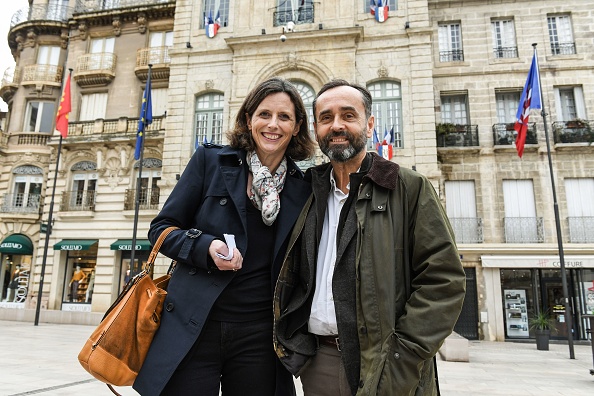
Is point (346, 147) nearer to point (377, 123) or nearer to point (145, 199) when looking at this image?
point (377, 123)

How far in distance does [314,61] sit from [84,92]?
1356 cm

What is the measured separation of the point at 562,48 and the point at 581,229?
8.16m

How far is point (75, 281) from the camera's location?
1998cm

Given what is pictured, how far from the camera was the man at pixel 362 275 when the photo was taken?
1.79m

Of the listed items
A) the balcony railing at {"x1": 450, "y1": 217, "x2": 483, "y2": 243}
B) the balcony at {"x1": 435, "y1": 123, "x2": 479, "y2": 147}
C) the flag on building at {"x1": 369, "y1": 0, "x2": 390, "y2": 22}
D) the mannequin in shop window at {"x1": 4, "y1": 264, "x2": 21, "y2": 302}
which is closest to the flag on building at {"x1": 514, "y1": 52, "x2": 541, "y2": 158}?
the balcony at {"x1": 435, "y1": 123, "x2": 479, "y2": 147}

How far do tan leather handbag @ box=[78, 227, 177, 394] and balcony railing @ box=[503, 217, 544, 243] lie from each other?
56.9 feet

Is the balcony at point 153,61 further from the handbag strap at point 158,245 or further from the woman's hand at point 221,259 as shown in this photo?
the woman's hand at point 221,259

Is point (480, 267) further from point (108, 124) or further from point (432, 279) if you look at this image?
point (108, 124)

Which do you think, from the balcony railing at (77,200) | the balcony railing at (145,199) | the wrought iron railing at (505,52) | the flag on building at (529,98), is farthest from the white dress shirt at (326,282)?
the balcony railing at (77,200)

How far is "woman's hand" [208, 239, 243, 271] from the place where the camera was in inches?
78.7

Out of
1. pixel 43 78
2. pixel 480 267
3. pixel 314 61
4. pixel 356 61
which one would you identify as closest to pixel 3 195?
pixel 43 78

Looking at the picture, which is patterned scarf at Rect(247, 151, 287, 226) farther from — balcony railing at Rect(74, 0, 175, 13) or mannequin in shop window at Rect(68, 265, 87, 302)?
balcony railing at Rect(74, 0, 175, 13)

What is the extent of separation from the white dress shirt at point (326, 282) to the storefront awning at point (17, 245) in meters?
22.8

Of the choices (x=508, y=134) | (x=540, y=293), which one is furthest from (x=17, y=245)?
(x=540, y=293)
